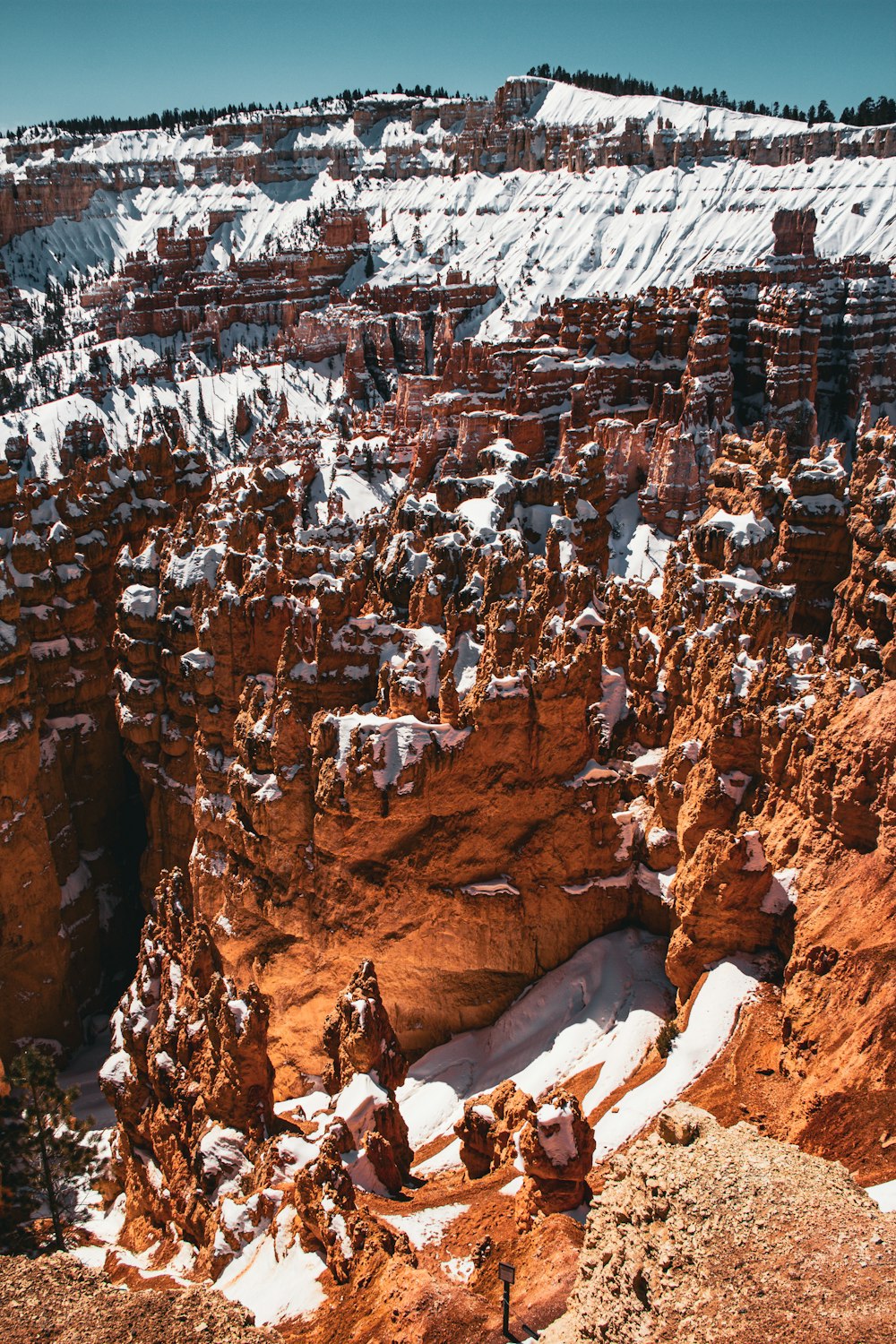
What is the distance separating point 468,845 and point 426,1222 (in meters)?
5.80

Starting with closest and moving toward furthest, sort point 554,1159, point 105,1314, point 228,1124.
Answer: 1. point 105,1314
2. point 554,1159
3. point 228,1124

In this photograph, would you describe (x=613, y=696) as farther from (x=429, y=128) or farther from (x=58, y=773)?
(x=429, y=128)

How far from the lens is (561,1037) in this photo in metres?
13.3

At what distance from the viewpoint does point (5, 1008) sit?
22203 mm

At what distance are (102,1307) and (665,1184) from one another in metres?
3.92

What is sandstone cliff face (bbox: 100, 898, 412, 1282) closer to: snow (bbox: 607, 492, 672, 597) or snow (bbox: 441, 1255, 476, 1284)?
snow (bbox: 441, 1255, 476, 1284)

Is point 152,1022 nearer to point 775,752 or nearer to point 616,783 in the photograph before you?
point 616,783

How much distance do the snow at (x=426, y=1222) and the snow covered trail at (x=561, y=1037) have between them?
110 inches

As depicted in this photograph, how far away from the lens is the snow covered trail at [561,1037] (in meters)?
12.7

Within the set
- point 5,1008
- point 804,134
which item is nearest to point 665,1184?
point 5,1008

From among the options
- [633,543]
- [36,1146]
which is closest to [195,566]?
[36,1146]

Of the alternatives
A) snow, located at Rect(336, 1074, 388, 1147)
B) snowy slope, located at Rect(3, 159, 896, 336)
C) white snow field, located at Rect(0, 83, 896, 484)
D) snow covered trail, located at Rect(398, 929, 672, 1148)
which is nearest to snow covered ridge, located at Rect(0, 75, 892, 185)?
white snow field, located at Rect(0, 83, 896, 484)

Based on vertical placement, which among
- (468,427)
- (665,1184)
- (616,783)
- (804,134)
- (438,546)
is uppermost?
(804,134)

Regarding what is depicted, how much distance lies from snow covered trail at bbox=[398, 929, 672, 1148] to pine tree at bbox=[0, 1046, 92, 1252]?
6.01 metres
